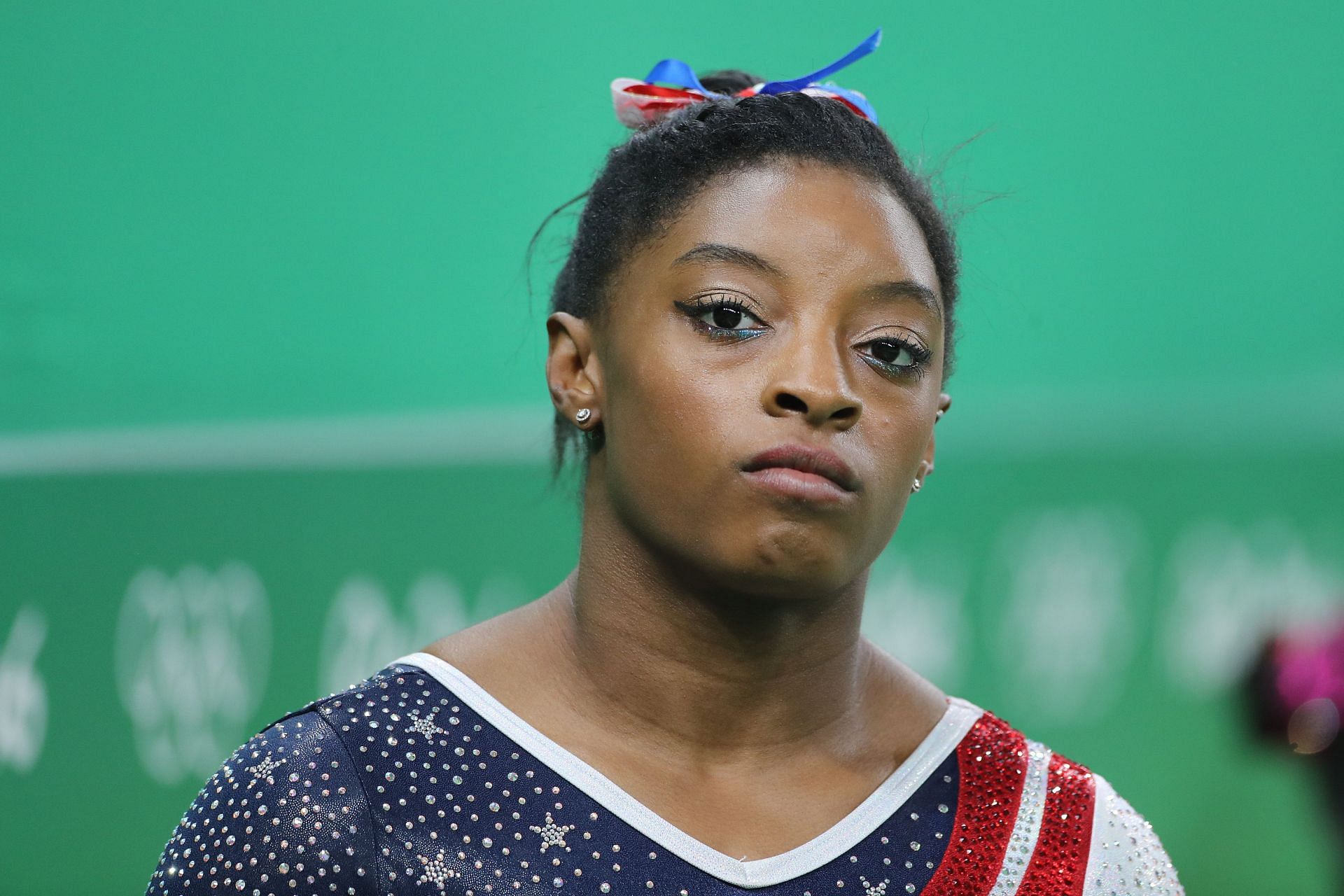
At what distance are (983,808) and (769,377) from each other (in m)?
0.48

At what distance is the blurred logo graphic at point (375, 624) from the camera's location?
6.61ft

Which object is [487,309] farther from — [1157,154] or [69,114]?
[1157,154]

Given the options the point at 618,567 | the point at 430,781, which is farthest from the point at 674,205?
the point at 430,781

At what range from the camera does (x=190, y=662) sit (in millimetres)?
1880

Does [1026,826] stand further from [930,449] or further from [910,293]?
[910,293]

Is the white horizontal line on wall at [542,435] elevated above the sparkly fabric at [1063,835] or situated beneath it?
elevated above

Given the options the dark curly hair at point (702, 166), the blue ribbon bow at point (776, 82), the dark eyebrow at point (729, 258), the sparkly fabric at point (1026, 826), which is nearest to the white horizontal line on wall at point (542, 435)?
the dark curly hair at point (702, 166)

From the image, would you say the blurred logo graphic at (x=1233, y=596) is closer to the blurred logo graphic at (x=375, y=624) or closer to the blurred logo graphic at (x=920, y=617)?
the blurred logo graphic at (x=920, y=617)

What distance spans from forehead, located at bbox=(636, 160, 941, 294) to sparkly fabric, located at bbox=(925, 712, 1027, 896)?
46cm

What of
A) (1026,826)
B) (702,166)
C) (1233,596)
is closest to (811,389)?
(702,166)

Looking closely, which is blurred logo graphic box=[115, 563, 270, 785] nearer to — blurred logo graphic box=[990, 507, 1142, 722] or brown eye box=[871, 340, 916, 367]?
brown eye box=[871, 340, 916, 367]

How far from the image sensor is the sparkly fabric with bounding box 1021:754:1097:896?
1355 millimetres

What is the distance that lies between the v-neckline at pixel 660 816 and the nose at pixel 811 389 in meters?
Answer: 0.35

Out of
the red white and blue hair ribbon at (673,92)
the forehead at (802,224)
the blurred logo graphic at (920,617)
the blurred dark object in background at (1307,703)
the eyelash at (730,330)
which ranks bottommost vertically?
the blurred dark object in background at (1307,703)
